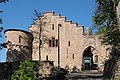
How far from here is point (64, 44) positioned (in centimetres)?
5941

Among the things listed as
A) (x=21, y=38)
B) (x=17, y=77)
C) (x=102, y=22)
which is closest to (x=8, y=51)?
(x=21, y=38)

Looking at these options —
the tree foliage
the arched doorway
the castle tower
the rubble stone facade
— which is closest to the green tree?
the tree foliage

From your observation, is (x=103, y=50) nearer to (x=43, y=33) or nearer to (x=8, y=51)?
(x=43, y=33)

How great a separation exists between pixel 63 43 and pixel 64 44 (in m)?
0.30

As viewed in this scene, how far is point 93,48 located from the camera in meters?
58.3

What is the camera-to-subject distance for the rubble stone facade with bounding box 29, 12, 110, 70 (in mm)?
57875

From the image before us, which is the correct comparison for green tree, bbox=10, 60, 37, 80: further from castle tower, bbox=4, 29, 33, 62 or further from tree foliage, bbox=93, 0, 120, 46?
castle tower, bbox=4, 29, 33, 62

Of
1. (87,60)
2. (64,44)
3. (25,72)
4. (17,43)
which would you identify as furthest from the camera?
(87,60)

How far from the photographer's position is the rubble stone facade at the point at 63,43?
57.9 m

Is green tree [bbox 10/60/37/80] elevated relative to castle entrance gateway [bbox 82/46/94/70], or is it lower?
lower

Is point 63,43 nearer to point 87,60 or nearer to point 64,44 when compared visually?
point 64,44

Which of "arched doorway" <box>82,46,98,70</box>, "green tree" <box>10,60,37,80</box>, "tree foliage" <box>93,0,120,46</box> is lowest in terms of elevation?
"green tree" <box>10,60,37,80</box>

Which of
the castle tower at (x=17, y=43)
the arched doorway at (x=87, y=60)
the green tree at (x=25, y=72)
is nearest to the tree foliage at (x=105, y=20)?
the green tree at (x=25, y=72)

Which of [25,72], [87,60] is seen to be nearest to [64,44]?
[87,60]
